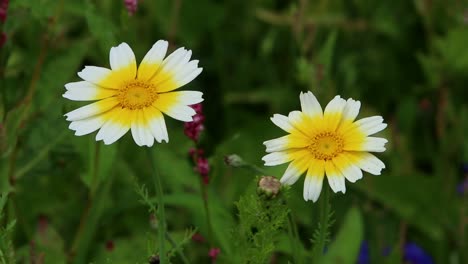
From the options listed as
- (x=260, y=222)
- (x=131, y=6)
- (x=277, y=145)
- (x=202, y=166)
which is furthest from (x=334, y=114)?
(x=131, y=6)

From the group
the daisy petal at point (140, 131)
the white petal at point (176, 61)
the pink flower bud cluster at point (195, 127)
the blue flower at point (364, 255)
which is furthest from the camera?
the blue flower at point (364, 255)

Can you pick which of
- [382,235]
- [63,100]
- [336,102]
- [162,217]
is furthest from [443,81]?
[162,217]

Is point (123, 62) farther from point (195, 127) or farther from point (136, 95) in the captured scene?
point (195, 127)

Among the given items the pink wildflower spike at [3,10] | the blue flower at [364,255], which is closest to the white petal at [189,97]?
the pink wildflower spike at [3,10]

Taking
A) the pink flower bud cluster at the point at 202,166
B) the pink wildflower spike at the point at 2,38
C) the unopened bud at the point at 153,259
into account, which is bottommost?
the unopened bud at the point at 153,259

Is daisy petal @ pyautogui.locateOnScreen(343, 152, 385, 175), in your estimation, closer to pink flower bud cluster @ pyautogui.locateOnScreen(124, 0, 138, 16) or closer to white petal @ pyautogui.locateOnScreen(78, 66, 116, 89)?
white petal @ pyautogui.locateOnScreen(78, 66, 116, 89)

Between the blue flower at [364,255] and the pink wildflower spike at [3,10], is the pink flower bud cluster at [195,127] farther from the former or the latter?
the blue flower at [364,255]
